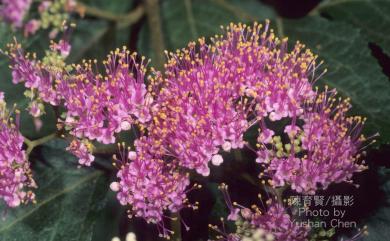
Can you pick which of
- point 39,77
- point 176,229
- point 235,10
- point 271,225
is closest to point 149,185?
point 176,229

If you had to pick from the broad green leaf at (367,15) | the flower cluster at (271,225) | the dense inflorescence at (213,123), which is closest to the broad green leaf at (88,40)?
the dense inflorescence at (213,123)

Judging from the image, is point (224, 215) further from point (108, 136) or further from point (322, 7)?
point (322, 7)

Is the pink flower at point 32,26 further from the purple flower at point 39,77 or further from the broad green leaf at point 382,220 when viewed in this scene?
the broad green leaf at point 382,220

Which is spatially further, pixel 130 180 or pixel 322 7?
pixel 322 7

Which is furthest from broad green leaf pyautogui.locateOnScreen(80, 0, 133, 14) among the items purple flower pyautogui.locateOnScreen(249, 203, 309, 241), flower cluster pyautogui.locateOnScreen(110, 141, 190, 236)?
purple flower pyautogui.locateOnScreen(249, 203, 309, 241)

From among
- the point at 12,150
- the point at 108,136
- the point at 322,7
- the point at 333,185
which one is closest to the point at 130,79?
the point at 108,136

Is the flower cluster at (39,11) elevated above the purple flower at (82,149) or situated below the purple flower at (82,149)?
above
